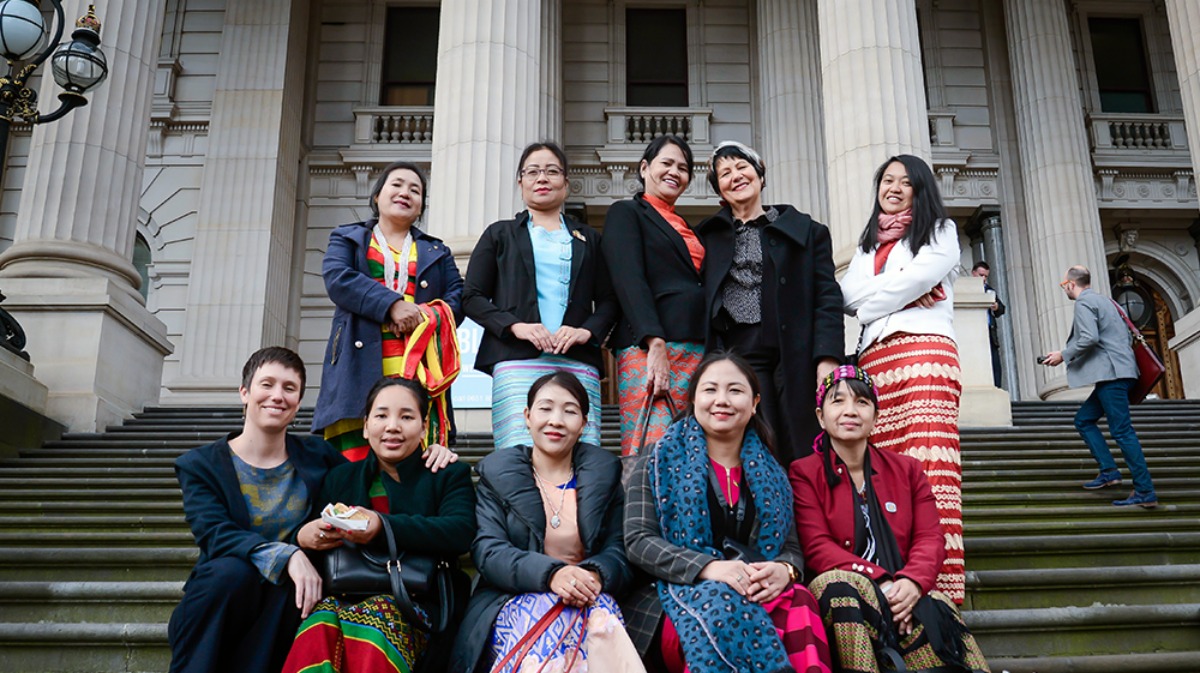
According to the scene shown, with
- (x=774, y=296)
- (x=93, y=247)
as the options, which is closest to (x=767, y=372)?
(x=774, y=296)

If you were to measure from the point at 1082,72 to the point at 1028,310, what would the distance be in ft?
16.1

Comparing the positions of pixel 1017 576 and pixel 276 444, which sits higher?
pixel 276 444

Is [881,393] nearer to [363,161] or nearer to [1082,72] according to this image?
[363,161]

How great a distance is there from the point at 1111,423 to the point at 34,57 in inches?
344

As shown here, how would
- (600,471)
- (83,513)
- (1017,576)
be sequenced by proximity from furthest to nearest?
(83,513)
(1017,576)
(600,471)

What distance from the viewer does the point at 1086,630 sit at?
14.8ft

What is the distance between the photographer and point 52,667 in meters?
4.32

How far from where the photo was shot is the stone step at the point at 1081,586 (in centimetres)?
478

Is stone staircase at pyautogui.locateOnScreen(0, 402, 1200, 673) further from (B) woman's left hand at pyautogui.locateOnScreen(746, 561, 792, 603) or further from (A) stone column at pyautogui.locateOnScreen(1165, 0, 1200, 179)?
(A) stone column at pyautogui.locateOnScreen(1165, 0, 1200, 179)

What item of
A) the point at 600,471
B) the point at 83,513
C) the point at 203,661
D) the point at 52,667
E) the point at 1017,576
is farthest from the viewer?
the point at 83,513

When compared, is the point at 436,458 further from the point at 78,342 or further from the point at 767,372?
the point at 78,342

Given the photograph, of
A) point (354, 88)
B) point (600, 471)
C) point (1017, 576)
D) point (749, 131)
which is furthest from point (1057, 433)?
point (354, 88)

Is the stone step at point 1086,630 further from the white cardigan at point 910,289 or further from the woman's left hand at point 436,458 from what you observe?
the woman's left hand at point 436,458

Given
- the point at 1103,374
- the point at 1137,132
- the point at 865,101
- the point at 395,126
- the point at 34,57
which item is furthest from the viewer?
the point at 1137,132
